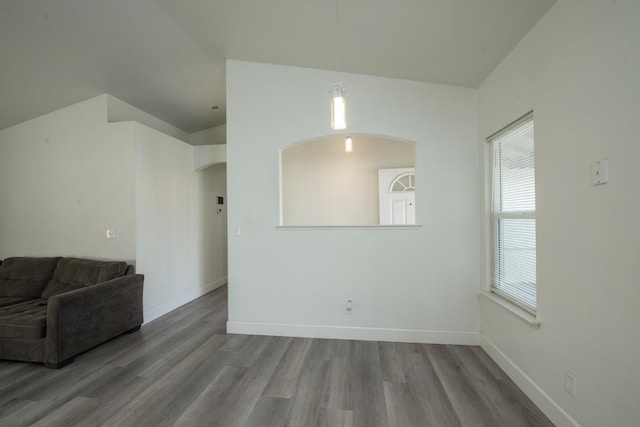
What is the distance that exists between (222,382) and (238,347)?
62 centimetres

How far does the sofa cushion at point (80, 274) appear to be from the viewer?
123 inches

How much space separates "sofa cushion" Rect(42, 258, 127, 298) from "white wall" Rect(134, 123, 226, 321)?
0.34 metres

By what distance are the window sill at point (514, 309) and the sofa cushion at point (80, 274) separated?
399 cm

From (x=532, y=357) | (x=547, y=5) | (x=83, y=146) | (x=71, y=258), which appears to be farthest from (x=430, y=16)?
(x=71, y=258)

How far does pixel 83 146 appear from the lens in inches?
144

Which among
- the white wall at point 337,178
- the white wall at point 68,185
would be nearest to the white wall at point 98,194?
the white wall at point 68,185

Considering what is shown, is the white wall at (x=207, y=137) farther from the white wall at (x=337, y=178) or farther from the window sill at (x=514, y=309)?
the window sill at (x=514, y=309)

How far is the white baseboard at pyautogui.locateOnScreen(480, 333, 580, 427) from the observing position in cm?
171

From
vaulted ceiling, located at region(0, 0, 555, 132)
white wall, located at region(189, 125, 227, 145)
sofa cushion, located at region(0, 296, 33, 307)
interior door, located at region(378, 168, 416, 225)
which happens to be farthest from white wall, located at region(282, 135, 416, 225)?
sofa cushion, located at region(0, 296, 33, 307)

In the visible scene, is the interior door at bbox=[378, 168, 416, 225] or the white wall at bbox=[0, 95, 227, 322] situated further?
the interior door at bbox=[378, 168, 416, 225]

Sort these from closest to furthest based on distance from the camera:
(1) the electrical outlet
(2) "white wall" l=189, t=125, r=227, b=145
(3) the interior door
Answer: (1) the electrical outlet → (3) the interior door → (2) "white wall" l=189, t=125, r=227, b=145

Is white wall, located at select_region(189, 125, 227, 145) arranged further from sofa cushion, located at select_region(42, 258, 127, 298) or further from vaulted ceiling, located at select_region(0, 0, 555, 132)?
sofa cushion, located at select_region(42, 258, 127, 298)

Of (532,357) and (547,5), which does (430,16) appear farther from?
(532,357)

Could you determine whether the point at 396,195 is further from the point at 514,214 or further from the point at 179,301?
the point at 179,301
